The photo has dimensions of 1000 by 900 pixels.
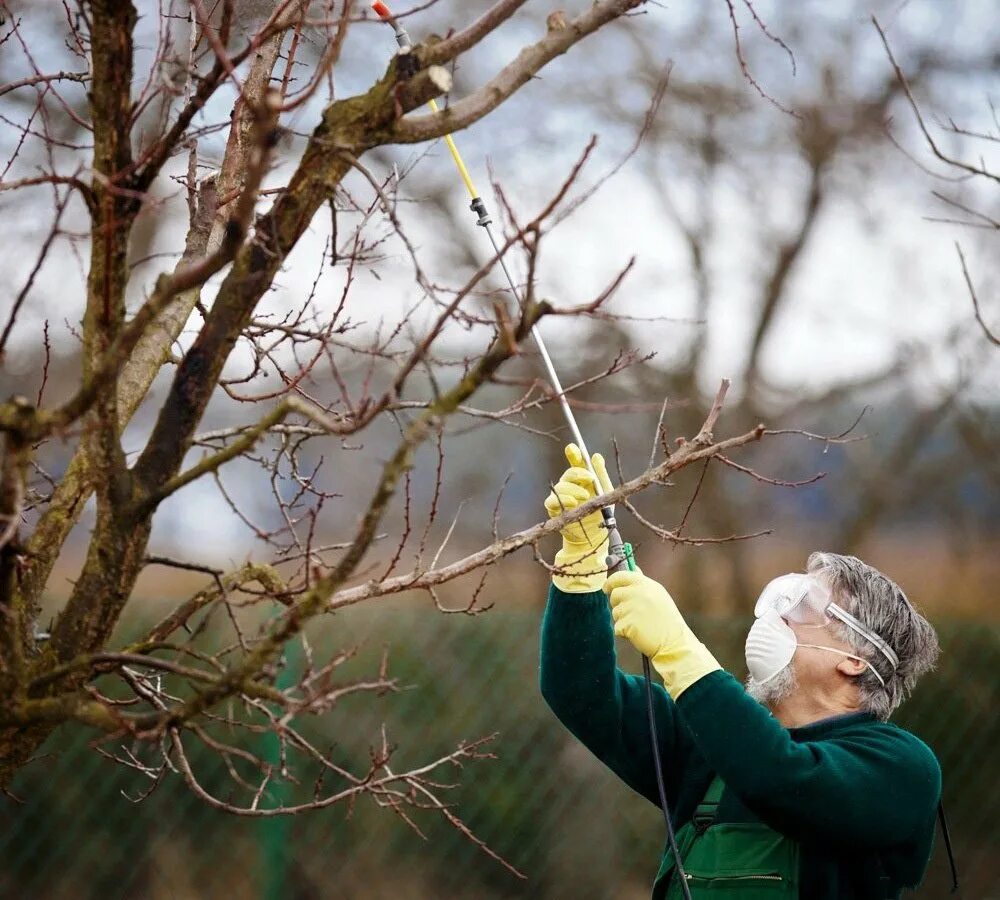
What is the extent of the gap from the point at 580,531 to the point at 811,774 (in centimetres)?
68

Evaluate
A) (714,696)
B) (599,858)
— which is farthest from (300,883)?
(714,696)

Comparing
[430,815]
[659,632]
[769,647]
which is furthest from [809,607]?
[430,815]

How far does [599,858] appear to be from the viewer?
181 inches

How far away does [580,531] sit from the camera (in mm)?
2475

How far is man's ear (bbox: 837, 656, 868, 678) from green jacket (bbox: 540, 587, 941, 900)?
0.09m

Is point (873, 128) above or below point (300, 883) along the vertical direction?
above

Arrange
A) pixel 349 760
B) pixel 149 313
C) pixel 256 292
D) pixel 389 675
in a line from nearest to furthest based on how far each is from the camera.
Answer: pixel 149 313, pixel 256 292, pixel 349 760, pixel 389 675

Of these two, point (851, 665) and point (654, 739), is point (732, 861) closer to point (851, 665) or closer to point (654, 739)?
point (654, 739)

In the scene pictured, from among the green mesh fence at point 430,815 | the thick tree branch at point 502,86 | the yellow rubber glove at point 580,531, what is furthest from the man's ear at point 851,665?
the green mesh fence at point 430,815

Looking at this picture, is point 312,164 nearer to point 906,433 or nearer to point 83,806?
point 83,806

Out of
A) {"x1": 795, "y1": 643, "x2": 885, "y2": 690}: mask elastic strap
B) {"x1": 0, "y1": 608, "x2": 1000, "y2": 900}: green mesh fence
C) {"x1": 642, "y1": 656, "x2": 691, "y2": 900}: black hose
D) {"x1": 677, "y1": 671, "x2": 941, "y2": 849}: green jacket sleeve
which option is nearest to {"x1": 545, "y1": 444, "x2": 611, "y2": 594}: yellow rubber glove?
{"x1": 642, "y1": 656, "x2": 691, "y2": 900}: black hose

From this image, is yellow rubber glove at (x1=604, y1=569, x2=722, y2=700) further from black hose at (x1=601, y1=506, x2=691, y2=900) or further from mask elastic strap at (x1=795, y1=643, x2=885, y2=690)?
mask elastic strap at (x1=795, y1=643, x2=885, y2=690)

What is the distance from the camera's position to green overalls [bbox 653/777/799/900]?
7.06 ft

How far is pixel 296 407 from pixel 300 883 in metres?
3.29
